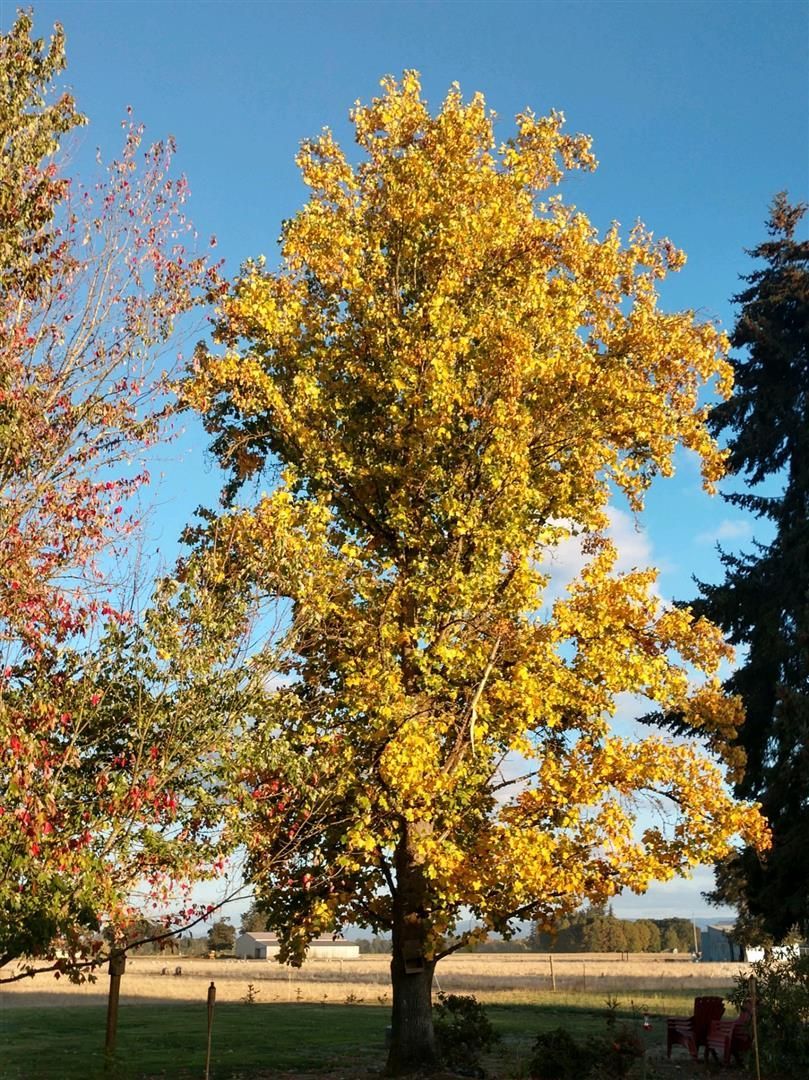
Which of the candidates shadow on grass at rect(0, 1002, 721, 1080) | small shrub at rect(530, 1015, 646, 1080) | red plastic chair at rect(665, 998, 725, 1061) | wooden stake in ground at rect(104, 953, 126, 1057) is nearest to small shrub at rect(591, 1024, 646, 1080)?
small shrub at rect(530, 1015, 646, 1080)

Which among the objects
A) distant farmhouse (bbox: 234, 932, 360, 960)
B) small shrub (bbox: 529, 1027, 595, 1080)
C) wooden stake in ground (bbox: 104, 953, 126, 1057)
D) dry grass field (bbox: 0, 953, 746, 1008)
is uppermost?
wooden stake in ground (bbox: 104, 953, 126, 1057)

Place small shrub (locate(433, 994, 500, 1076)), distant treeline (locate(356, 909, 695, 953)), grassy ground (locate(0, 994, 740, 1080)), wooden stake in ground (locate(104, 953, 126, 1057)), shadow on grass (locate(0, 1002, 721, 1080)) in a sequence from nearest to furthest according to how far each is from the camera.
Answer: wooden stake in ground (locate(104, 953, 126, 1057)), small shrub (locate(433, 994, 500, 1076)), grassy ground (locate(0, 994, 740, 1080)), shadow on grass (locate(0, 1002, 721, 1080)), distant treeline (locate(356, 909, 695, 953))

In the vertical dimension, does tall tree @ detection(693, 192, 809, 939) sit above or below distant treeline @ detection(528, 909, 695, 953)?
above

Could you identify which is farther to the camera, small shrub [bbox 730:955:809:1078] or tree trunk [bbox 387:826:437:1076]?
small shrub [bbox 730:955:809:1078]

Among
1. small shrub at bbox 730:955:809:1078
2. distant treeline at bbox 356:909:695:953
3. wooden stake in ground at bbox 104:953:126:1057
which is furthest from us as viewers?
distant treeline at bbox 356:909:695:953

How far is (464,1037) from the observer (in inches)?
691

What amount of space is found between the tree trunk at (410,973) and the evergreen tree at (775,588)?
351 inches

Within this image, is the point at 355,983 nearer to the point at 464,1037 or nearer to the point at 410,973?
the point at 464,1037

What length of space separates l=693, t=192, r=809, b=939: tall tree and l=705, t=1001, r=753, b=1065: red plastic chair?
4361 mm

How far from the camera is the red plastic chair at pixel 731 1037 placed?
57.3 feet

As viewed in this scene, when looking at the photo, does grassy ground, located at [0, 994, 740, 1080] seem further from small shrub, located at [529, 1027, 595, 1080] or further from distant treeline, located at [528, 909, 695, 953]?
distant treeline, located at [528, 909, 695, 953]

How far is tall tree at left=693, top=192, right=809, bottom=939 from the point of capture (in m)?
22.2

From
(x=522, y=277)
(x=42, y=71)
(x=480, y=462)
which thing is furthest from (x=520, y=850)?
(x=42, y=71)

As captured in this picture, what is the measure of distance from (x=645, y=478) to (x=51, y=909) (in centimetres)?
1187
